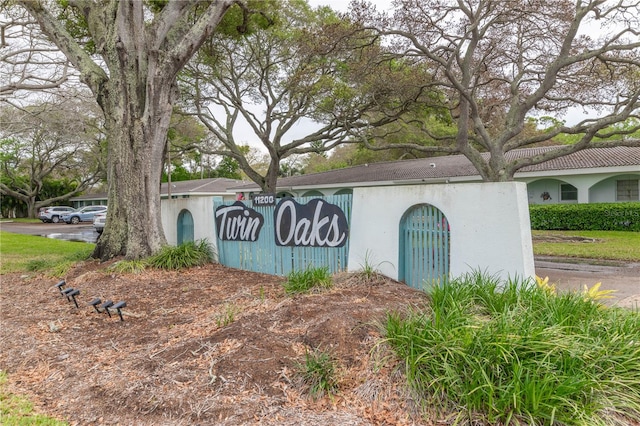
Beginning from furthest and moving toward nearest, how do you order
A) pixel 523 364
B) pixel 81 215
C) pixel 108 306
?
1. pixel 81 215
2. pixel 108 306
3. pixel 523 364

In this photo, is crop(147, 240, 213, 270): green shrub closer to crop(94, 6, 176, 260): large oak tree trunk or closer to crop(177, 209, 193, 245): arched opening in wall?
crop(94, 6, 176, 260): large oak tree trunk

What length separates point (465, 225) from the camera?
5.38 m

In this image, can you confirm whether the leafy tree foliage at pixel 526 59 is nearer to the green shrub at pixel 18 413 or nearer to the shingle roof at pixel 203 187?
the green shrub at pixel 18 413

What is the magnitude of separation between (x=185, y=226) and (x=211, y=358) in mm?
7223

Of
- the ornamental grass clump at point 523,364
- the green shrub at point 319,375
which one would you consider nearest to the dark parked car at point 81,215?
the green shrub at point 319,375

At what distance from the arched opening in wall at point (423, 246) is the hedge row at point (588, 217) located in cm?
1585

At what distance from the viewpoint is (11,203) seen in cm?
4428

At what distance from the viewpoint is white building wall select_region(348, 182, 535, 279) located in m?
4.97

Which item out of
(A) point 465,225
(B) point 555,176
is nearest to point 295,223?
(A) point 465,225

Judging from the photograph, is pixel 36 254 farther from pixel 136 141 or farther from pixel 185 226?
pixel 136 141

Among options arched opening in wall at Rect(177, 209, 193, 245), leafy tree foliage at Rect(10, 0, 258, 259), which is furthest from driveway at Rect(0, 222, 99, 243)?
leafy tree foliage at Rect(10, 0, 258, 259)

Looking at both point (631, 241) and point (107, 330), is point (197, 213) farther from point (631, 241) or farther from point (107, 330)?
point (631, 241)

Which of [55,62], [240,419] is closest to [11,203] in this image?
[55,62]

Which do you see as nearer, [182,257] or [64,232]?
[182,257]
